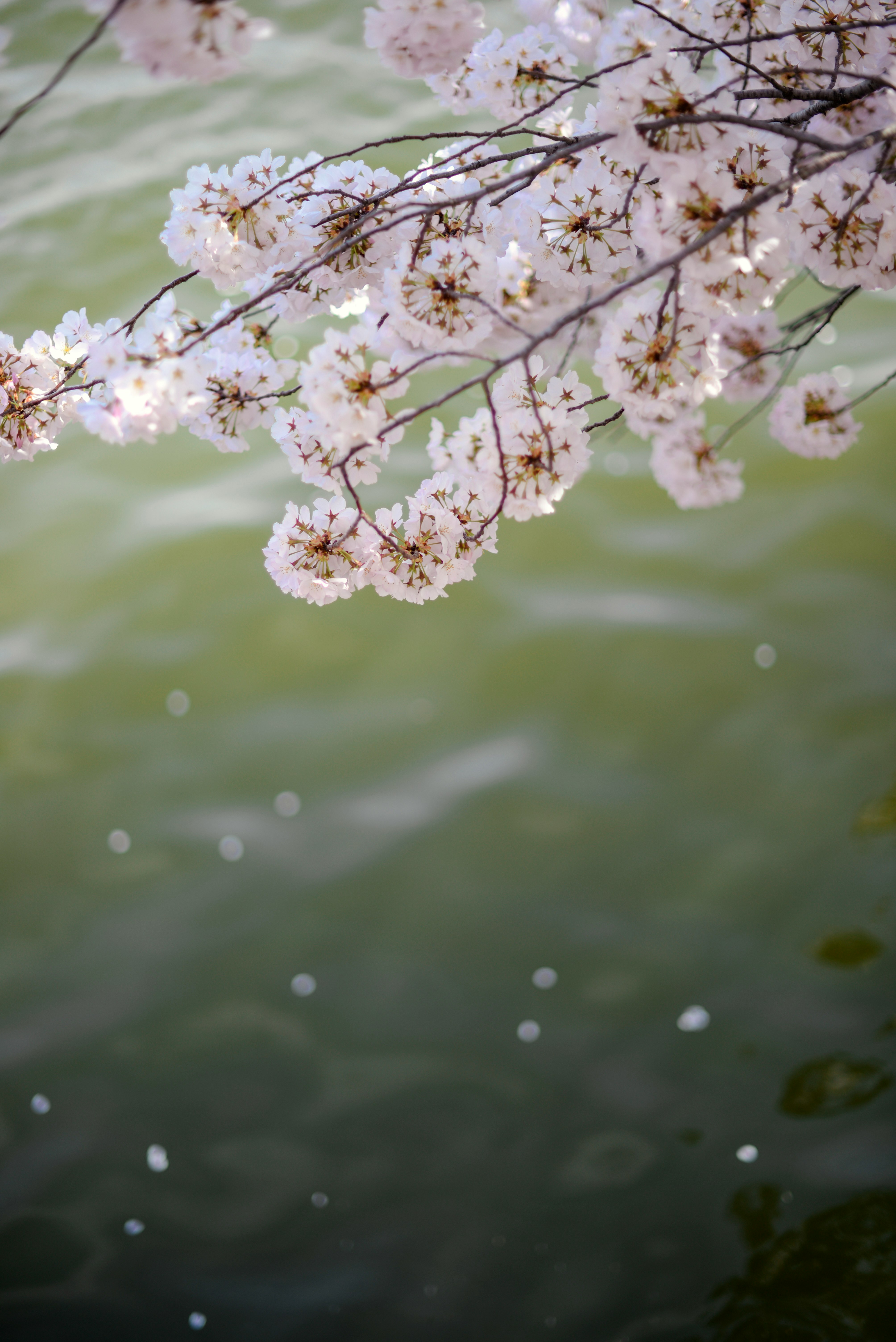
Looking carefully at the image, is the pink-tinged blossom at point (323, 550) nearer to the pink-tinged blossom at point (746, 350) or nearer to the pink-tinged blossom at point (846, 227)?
the pink-tinged blossom at point (846, 227)

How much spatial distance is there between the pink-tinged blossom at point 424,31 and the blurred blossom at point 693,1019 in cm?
132

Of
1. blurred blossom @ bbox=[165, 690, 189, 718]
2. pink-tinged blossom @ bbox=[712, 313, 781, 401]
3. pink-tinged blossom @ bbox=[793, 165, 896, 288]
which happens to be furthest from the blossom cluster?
blurred blossom @ bbox=[165, 690, 189, 718]

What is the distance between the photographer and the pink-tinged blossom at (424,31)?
736 mm

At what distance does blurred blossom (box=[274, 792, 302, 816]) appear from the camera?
1.77 meters

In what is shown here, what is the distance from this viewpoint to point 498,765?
1.78 metres

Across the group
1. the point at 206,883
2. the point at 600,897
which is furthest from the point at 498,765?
the point at 206,883

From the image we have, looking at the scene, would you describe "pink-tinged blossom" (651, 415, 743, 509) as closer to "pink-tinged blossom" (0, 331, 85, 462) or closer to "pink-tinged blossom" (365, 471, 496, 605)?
"pink-tinged blossom" (365, 471, 496, 605)

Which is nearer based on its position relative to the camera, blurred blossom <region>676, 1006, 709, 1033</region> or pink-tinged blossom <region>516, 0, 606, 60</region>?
pink-tinged blossom <region>516, 0, 606, 60</region>

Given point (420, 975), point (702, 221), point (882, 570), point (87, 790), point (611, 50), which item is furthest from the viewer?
point (882, 570)

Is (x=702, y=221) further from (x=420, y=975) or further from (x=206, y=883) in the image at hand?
(x=206, y=883)

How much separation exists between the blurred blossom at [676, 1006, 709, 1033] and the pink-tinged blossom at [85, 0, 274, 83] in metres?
1.38

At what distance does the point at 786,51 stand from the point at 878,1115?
53.1 inches

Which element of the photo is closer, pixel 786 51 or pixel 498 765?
pixel 786 51

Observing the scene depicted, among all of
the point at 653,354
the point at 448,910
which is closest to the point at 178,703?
the point at 448,910
